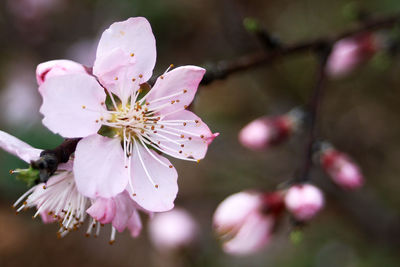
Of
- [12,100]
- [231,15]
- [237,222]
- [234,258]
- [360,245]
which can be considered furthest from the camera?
[12,100]

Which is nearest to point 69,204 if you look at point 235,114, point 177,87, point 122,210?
point 122,210

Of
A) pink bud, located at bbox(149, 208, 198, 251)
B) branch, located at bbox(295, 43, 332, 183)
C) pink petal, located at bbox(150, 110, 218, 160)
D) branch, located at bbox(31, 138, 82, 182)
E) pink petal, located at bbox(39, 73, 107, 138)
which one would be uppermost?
pink petal, located at bbox(39, 73, 107, 138)

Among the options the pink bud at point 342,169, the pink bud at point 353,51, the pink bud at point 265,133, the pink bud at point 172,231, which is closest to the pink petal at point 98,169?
the pink bud at point 265,133

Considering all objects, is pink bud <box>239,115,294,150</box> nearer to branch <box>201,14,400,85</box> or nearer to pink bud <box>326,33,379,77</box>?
branch <box>201,14,400,85</box>

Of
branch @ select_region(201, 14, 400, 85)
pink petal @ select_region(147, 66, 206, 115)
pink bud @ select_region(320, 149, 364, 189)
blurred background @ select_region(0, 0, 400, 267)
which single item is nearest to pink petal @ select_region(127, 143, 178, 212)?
pink petal @ select_region(147, 66, 206, 115)

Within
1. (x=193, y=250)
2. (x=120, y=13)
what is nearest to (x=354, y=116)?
(x=193, y=250)

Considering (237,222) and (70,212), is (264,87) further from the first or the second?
(70,212)
